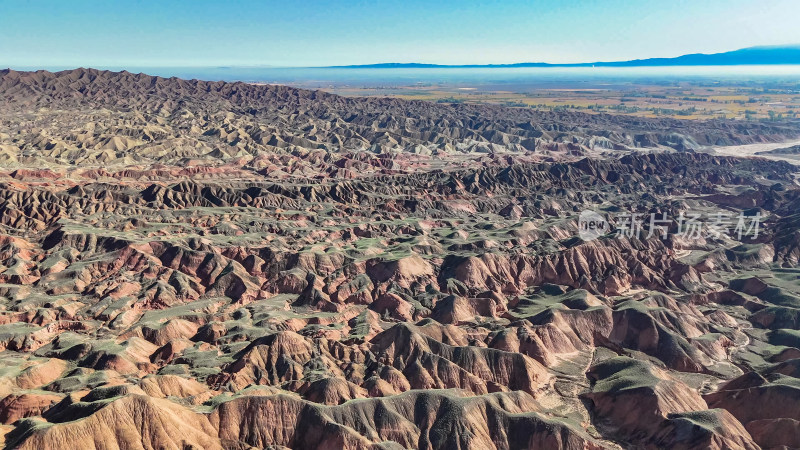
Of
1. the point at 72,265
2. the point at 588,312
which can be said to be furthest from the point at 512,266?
the point at 72,265

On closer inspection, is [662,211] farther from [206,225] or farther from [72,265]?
[72,265]

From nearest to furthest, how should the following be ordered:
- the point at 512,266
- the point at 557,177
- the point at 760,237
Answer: the point at 512,266 → the point at 760,237 → the point at 557,177

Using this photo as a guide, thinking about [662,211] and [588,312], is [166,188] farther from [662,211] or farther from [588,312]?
[662,211]

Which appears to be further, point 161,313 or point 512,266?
point 512,266

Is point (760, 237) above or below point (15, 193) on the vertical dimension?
below

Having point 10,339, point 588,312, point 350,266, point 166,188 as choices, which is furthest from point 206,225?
point 588,312

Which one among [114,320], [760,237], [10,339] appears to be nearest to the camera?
[10,339]
